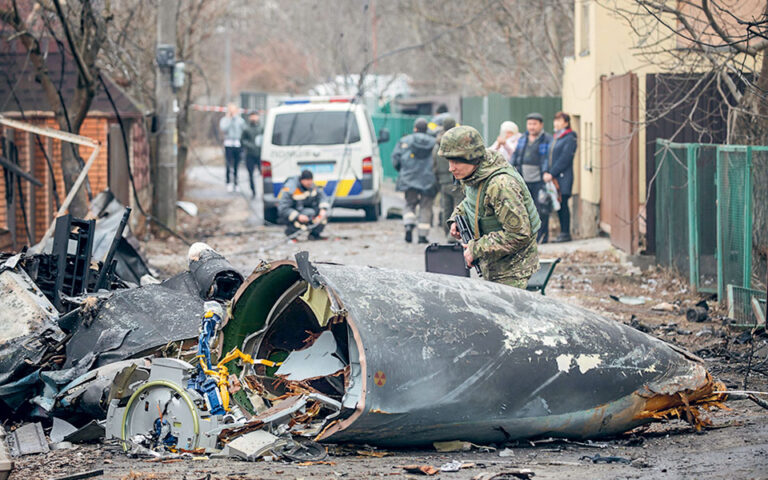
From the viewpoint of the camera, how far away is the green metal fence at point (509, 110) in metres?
19.1

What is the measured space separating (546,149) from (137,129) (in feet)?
23.8

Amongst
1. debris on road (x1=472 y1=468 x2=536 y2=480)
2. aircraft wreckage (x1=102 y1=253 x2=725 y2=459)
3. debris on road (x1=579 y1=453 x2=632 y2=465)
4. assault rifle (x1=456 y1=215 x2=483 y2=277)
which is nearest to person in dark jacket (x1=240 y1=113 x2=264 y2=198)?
assault rifle (x1=456 y1=215 x2=483 y2=277)

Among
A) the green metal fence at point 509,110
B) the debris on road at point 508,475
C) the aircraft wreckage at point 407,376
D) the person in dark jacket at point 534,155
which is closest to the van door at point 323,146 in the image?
the green metal fence at point 509,110

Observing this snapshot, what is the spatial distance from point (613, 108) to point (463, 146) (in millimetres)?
8091

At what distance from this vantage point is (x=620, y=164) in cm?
1382

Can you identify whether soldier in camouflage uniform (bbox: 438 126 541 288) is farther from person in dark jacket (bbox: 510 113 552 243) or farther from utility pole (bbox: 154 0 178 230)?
utility pole (bbox: 154 0 178 230)

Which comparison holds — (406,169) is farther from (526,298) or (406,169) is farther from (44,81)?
(526,298)

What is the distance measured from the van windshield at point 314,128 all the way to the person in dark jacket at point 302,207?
186 centimetres

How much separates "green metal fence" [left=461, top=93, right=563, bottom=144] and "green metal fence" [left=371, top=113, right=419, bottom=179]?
18.3 ft

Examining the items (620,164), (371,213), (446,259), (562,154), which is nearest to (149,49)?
(371,213)

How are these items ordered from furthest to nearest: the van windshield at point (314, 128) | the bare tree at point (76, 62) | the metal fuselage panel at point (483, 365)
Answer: the van windshield at point (314, 128) → the bare tree at point (76, 62) → the metal fuselage panel at point (483, 365)

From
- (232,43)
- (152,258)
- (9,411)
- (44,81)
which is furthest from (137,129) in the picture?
(232,43)

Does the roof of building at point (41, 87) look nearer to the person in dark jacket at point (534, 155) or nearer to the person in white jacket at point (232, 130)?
Result: the person in dark jacket at point (534, 155)

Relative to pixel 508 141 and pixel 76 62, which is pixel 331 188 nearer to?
pixel 508 141
